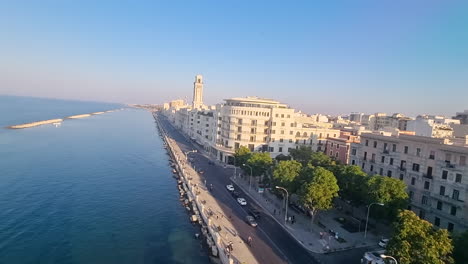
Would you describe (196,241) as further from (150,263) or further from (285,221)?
(285,221)

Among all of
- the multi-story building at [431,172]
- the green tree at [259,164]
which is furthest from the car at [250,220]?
the multi-story building at [431,172]

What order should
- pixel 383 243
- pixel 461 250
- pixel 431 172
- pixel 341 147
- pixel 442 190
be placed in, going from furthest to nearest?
pixel 341 147, pixel 431 172, pixel 442 190, pixel 383 243, pixel 461 250

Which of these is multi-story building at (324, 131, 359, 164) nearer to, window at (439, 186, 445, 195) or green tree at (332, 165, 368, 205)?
green tree at (332, 165, 368, 205)

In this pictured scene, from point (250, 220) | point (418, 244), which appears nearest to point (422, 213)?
point (418, 244)

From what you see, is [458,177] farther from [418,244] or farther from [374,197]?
[418,244]

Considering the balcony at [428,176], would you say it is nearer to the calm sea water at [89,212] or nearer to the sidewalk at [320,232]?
the sidewalk at [320,232]

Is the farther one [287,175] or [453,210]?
[287,175]

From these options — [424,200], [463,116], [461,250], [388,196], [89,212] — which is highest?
[463,116]
